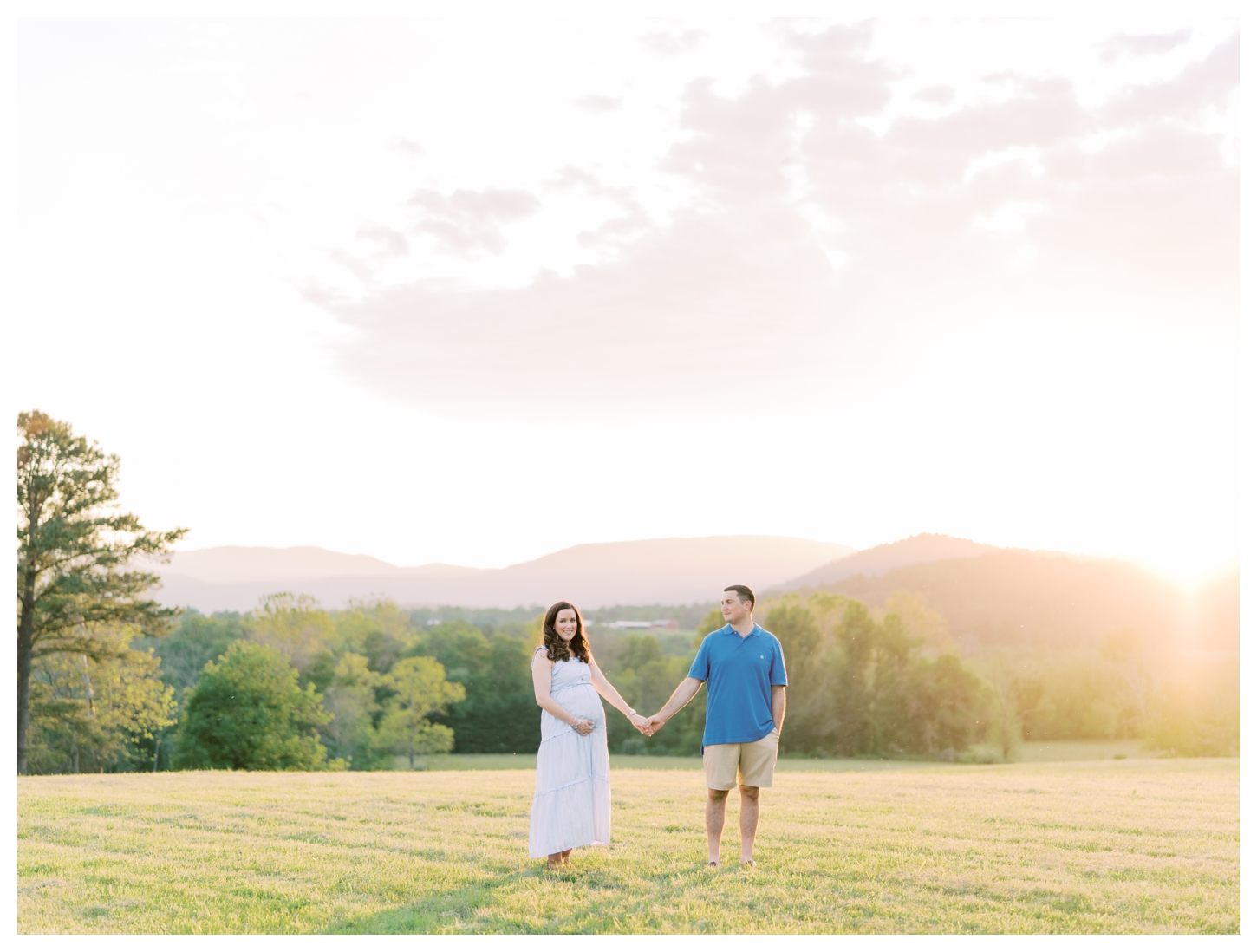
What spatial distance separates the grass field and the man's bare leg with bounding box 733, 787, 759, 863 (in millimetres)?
207

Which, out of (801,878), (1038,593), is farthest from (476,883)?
(1038,593)

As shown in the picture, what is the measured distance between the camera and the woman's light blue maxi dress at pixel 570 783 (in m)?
8.91

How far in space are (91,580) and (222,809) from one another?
70.9 ft

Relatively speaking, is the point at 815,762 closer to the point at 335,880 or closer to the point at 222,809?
the point at 222,809

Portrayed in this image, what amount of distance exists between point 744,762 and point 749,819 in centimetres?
70

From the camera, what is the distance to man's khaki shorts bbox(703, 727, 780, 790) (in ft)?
28.8

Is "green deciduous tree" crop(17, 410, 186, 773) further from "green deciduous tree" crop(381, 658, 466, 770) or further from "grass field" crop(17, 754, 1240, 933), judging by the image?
"green deciduous tree" crop(381, 658, 466, 770)

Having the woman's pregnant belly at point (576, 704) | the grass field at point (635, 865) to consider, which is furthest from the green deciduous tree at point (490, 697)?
the woman's pregnant belly at point (576, 704)

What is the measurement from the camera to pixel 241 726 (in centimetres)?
3866

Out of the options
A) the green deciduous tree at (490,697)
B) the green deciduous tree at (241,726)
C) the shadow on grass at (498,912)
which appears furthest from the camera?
Result: the green deciduous tree at (490,697)

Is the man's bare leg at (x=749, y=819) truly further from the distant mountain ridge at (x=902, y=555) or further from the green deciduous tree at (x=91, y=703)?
the distant mountain ridge at (x=902, y=555)

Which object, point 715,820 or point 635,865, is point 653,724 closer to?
point 715,820

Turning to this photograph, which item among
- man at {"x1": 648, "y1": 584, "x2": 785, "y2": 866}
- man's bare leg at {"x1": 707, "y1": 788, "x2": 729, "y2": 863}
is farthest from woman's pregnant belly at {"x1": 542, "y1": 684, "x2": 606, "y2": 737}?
man's bare leg at {"x1": 707, "y1": 788, "x2": 729, "y2": 863}

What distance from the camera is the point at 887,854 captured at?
9883 mm
